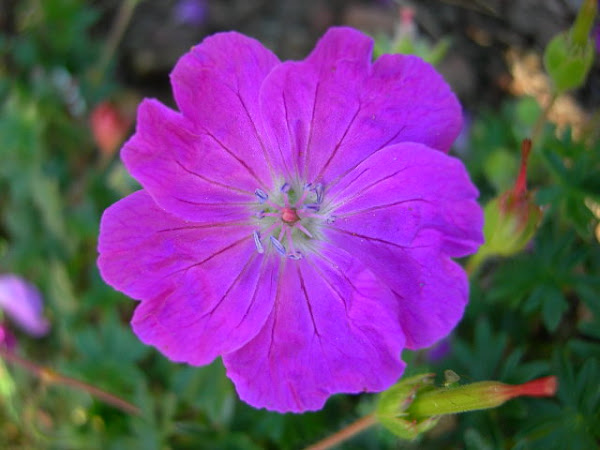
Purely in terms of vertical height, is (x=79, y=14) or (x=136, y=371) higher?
(x=79, y=14)

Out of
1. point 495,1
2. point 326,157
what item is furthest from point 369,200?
point 495,1

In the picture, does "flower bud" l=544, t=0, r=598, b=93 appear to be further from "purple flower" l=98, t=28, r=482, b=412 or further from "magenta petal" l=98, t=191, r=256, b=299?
"magenta petal" l=98, t=191, r=256, b=299

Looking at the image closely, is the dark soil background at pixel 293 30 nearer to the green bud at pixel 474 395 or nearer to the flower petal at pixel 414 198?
the flower petal at pixel 414 198

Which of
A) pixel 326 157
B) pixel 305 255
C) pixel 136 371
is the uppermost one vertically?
pixel 326 157

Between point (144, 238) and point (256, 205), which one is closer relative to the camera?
point (144, 238)

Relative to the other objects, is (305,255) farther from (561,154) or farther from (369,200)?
(561,154)

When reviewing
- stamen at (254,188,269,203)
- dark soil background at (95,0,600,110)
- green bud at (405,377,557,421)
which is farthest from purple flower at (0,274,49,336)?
green bud at (405,377,557,421)

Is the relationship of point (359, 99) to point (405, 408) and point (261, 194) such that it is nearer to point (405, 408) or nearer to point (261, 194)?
point (261, 194)
